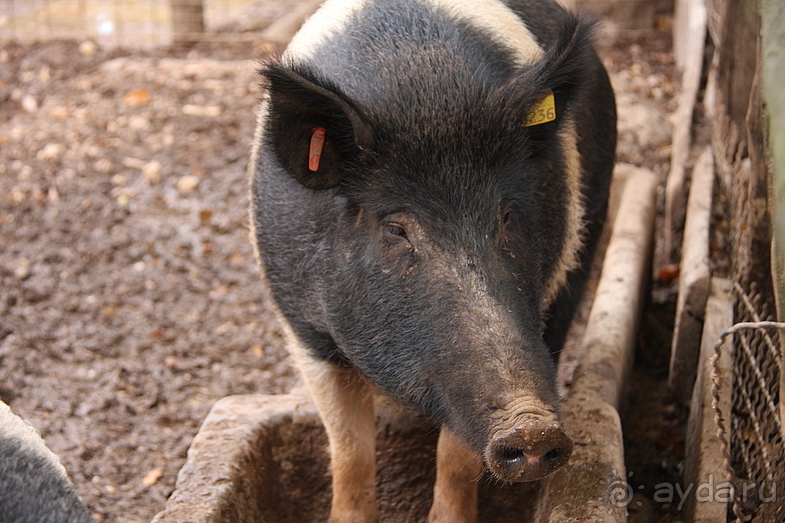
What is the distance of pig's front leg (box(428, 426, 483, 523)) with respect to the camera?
3.11 metres

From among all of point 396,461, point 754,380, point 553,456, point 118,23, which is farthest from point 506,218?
point 118,23

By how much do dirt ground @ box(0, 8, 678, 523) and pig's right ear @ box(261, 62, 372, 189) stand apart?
39 cm

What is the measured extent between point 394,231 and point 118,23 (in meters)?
7.60

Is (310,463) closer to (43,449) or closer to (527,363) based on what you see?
(43,449)

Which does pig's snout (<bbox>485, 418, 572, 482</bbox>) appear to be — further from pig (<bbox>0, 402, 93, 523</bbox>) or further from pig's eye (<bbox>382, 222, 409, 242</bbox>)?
pig (<bbox>0, 402, 93, 523</bbox>)

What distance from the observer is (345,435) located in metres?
3.35

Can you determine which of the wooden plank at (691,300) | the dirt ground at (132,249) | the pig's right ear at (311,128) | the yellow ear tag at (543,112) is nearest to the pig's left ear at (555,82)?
the yellow ear tag at (543,112)

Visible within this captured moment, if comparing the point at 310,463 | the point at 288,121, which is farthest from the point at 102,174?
the point at 288,121

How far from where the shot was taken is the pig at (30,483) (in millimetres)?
2229

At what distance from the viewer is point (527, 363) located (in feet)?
7.72

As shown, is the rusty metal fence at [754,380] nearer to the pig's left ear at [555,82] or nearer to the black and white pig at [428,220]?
the black and white pig at [428,220]

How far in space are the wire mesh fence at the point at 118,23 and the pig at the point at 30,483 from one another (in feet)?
23.3

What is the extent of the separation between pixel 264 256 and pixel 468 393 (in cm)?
122

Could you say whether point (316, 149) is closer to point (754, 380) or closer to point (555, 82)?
point (555, 82)
